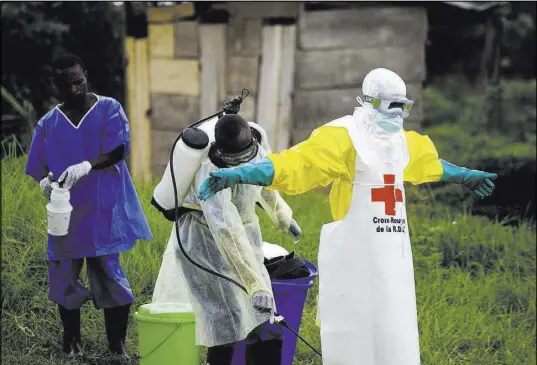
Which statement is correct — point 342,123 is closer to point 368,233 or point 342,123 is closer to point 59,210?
point 368,233

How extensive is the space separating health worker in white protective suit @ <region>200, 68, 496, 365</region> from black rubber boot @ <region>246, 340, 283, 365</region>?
305 mm

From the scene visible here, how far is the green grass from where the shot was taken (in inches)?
247

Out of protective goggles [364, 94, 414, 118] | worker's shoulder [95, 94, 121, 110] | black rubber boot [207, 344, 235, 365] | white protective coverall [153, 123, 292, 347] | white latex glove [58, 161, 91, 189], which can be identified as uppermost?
protective goggles [364, 94, 414, 118]

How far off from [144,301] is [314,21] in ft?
13.8

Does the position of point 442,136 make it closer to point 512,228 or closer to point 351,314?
point 512,228

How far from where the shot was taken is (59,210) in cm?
534

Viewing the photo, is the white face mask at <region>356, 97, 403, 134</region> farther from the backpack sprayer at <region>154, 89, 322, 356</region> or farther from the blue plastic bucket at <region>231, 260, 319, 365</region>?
the blue plastic bucket at <region>231, 260, 319, 365</region>

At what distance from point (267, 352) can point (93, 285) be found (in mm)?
1170

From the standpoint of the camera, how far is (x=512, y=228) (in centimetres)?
905

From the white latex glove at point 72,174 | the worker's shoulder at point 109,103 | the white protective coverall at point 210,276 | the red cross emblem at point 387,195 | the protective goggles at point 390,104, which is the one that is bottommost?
the white protective coverall at point 210,276

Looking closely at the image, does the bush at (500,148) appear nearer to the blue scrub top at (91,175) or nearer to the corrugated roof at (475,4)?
the corrugated roof at (475,4)

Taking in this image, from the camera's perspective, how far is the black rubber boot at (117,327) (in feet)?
18.6

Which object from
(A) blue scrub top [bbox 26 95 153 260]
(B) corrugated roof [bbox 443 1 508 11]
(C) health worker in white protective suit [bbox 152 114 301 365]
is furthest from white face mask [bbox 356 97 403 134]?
(B) corrugated roof [bbox 443 1 508 11]

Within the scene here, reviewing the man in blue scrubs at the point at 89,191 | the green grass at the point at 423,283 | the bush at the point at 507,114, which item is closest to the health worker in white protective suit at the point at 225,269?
the man in blue scrubs at the point at 89,191
